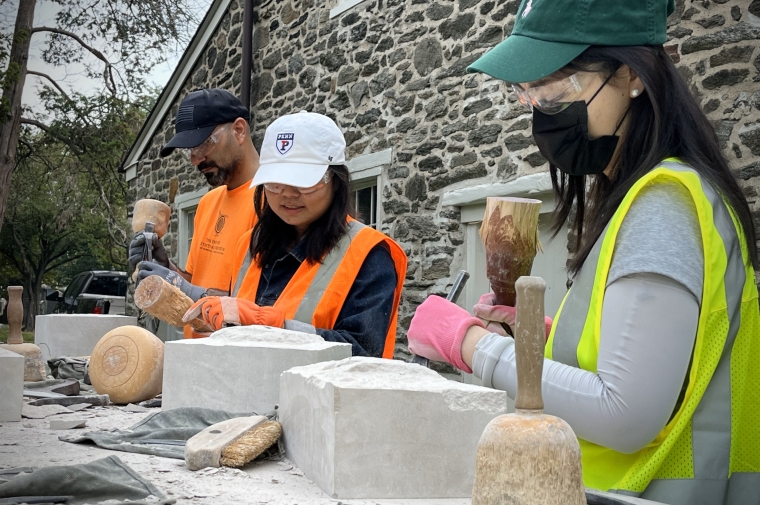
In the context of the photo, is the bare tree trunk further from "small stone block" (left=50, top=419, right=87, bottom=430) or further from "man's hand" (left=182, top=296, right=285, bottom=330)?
"small stone block" (left=50, top=419, right=87, bottom=430)

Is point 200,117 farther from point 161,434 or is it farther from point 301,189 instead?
point 161,434

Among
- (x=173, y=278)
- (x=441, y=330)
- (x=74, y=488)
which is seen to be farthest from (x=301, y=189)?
(x=74, y=488)

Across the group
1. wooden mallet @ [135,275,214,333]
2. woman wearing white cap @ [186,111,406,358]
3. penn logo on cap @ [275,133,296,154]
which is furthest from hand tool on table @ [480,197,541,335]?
wooden mallet @ [135,275,214,333]

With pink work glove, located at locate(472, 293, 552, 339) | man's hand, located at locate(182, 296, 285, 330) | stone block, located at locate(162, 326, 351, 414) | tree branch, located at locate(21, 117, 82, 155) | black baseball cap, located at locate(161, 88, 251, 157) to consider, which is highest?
tree branch, located at locate(21, 117, 82, 155)

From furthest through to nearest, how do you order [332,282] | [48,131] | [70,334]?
[48,131] < [70,334] < [332,282]

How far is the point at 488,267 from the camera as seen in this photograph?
83.6 inches

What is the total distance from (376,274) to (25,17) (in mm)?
9815

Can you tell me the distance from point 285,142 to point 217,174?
1038mm

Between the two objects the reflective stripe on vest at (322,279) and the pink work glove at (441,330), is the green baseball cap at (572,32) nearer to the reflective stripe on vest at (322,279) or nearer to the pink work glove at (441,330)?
the pink work glove at (441,330)

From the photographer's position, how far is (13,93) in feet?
36.8

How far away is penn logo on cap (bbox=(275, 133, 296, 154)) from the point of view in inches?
117

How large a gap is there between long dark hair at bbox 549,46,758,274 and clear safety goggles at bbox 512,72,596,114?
2 centimetres

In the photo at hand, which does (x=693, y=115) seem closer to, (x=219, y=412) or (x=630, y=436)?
(x=630, y=436)

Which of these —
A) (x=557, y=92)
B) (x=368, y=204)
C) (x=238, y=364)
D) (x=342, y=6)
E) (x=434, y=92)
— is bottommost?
(x=238, y=364)
